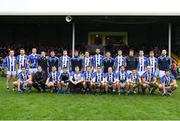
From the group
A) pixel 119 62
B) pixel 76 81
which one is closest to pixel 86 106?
pixel 76 81

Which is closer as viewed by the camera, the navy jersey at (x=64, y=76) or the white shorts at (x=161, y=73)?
the navy jersey at (x=64, y=76)

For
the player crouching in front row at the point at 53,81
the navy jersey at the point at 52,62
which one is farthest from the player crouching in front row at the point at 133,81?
the navy jersey at the point at 52,62

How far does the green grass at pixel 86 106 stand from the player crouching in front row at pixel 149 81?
14.6 inches

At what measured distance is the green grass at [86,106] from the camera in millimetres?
9680

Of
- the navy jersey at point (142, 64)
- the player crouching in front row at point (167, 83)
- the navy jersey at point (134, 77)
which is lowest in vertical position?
the player crouching in front row at point (167, 83)

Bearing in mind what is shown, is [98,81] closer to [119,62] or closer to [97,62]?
[119,62]

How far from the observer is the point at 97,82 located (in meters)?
13.5

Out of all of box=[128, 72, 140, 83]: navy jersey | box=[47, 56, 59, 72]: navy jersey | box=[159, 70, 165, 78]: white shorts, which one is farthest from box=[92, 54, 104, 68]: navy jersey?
box=[159, 70, 165, 78]: white shorts

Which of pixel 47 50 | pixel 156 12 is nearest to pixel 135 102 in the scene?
pixel 156 12

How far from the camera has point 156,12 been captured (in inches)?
727

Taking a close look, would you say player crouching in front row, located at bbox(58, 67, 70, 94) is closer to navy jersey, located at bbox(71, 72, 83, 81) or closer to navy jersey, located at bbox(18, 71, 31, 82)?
navy jersey, located at bbox(71, 72, 83, 81)

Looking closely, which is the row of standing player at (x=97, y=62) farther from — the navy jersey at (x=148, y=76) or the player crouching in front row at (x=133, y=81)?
the navy jersey at (x=148, y=76)

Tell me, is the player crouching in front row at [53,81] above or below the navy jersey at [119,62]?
below

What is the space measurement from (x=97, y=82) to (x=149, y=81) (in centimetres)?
157
